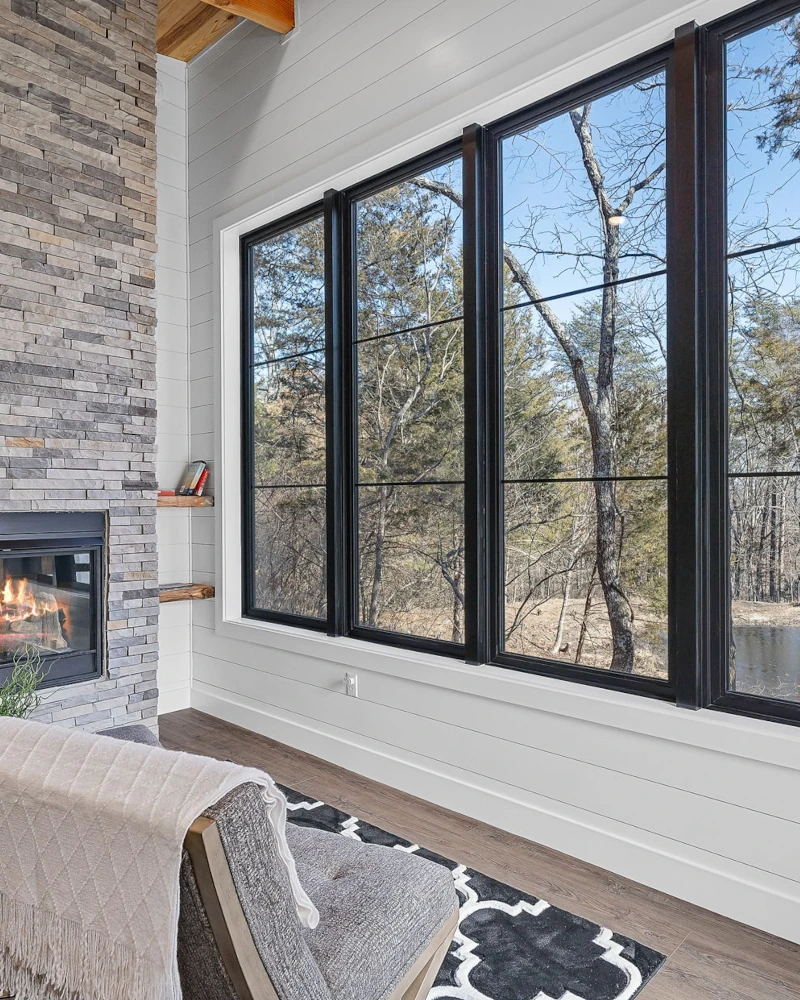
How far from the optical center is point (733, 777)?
6.59 ft

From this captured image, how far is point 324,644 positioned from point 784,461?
202 cm

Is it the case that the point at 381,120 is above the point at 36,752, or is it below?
above

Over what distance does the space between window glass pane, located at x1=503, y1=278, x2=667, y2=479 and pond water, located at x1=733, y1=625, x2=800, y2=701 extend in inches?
21.8

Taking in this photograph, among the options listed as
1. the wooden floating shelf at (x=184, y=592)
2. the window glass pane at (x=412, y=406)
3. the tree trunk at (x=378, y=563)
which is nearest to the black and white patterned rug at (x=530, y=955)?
the tree trunk at (x=378, y=563)

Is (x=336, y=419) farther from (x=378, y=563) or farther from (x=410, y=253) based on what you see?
(x=410, y=253)

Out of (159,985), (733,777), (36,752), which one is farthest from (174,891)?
(733,777)

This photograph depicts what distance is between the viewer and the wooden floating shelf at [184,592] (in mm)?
3753

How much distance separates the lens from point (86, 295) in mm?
3293

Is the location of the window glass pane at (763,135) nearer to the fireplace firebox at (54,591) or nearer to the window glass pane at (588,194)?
the window glass pane at (588,194)

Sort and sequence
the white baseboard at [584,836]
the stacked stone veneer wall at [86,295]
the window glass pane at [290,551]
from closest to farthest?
1. the white baseboard at [584,836]
2. the stacked stone veneer wall at [86,295]
3. the window glass pane at [290,551]

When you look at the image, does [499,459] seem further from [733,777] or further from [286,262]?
[286,262]

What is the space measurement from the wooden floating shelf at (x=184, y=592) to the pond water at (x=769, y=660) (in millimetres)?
2706

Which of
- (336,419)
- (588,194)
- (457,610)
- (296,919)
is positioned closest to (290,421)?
(336,419)

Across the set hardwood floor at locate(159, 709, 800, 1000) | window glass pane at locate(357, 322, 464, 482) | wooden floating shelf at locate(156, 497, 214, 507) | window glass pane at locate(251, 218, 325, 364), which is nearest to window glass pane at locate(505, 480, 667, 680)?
window glass pane at locate(357, 322, 464, 482)
